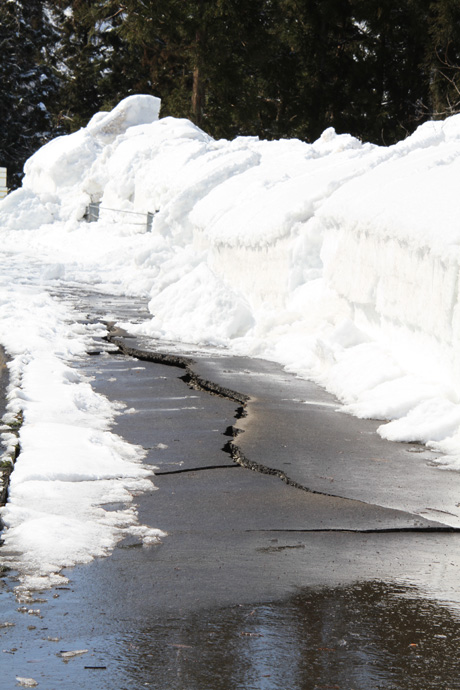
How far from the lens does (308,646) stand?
11.0 ft

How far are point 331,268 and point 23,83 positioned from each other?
4498 cm

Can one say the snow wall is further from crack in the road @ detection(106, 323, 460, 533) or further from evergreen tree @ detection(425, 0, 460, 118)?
evergreen tree @ detection(425, 0, 460, 118)

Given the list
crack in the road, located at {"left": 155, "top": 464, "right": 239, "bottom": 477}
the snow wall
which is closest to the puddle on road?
crack in the road, located at {"left": 155, "top": 464, "right": 239, "bottom": 477}

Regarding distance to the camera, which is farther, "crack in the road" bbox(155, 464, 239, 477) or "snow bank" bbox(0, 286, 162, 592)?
"crack in the road" bbox(155, 464, 239, 477)

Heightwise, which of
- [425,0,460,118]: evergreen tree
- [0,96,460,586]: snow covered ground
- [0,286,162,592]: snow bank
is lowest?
[0,286,162,592]: snow bank

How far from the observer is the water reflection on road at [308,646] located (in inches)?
122

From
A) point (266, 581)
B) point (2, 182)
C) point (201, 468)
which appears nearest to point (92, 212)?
point (2, 182)

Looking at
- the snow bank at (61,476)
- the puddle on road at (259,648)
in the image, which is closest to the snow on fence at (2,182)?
the snow bank at (61,476)

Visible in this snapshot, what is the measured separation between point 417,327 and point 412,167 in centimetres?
226

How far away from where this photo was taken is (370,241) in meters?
8.70

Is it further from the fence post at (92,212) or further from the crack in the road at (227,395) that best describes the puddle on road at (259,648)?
the fence post at (92,212)

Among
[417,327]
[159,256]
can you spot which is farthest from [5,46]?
[417,327]

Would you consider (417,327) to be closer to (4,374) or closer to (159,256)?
(4,374)

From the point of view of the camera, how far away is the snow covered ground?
526 centimetres
